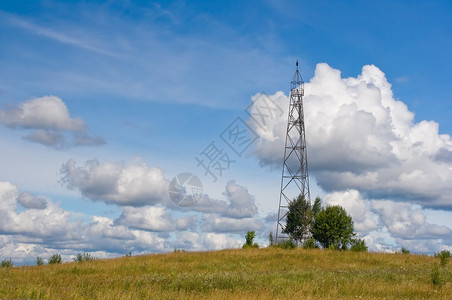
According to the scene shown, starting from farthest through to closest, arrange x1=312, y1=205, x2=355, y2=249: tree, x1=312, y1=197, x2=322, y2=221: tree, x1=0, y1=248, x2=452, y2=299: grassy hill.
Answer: x1=312, y1=197, x2=322, y2=221: tree → x1=312, y1=205, x2=355, y2=249: tree → x1=0, y1=248, x2=452, y2=299: grassy hill

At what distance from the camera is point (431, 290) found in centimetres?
1862

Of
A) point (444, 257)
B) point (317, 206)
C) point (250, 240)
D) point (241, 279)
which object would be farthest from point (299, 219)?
point (241, 279)

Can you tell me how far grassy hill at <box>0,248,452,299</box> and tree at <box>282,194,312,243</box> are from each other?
48.9ft

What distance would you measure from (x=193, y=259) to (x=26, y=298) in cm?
2220

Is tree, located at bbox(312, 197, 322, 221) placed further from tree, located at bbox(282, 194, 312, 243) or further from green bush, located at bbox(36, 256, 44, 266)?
green bush, located at bbox(36, 256, 44, 266)

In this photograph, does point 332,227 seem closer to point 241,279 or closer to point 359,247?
point 359,247

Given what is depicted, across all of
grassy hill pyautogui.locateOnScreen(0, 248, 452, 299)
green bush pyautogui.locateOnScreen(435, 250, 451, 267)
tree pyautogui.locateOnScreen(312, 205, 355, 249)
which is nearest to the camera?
grassy hill pyautogui.locateOnScreen(0, 248, 452, 299)

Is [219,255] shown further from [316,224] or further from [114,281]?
[316,224]

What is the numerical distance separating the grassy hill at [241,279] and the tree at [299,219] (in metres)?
14.9

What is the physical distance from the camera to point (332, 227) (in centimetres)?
5338

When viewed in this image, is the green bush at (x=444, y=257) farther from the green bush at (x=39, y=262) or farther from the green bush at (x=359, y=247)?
the green bush at (x=39, y=262)

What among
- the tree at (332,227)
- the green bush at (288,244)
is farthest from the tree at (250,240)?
the tree at (332,227)

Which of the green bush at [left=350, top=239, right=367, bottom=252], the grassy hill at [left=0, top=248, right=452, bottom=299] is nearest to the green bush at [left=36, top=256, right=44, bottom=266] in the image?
the grassy hill at [left=0, top=248, right=452, bottom=299]

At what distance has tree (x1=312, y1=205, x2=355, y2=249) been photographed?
53125 millimetres
